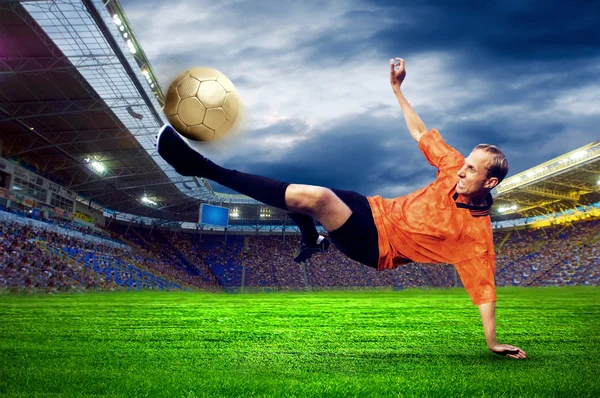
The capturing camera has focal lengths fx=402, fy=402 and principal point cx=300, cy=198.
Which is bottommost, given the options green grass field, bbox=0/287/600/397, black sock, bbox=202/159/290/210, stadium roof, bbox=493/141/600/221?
green grass field, bbox=0/287/600/397

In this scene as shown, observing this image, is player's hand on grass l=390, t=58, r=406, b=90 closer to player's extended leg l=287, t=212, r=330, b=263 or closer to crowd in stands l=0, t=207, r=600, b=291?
player's extended leg l=287, t=212, r=330, b=263

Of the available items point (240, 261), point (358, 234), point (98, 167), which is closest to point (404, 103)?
point (358, 234)

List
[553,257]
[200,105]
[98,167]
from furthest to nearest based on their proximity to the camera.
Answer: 1. [553,257]
2. [98,167]
3. [200,105]

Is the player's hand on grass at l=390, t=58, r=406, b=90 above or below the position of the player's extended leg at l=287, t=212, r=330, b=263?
above

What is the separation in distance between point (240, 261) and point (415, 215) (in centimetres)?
3710

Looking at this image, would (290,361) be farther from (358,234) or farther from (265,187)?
(265,187)

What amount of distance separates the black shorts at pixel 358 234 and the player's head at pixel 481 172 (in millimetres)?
770

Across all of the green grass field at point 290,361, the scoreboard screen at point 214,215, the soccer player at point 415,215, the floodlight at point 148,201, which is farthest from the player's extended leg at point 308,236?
the floodlight at point 148,201

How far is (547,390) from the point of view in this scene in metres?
2.33

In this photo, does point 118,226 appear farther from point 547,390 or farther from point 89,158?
point 547,390

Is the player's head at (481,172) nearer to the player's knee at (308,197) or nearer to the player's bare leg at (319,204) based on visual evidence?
the player's bare leg at (319,204)

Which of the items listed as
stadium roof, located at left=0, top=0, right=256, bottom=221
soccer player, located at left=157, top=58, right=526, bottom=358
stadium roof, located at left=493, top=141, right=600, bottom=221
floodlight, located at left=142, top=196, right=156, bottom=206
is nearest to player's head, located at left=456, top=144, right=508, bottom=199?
soccer player, located at left=157, top=58, right=526, bottom=358

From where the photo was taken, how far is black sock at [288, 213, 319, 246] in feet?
11.8

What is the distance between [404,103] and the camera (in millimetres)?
3893
